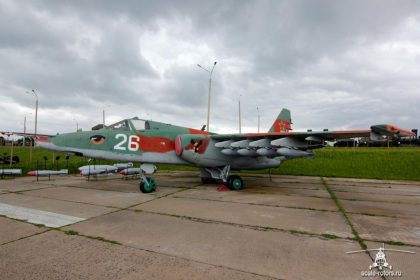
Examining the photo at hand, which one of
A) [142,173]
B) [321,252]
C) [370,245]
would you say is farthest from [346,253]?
[142,173]

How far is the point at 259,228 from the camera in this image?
5.14 meters

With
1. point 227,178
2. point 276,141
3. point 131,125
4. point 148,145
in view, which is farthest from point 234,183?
point 131,125

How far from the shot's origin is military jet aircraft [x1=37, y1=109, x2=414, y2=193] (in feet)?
27.5

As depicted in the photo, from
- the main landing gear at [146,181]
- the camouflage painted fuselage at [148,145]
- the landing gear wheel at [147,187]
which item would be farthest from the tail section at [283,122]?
the landing gear wheel at [147,187]

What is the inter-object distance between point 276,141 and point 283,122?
6108 millimetres

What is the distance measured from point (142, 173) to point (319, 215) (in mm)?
6048

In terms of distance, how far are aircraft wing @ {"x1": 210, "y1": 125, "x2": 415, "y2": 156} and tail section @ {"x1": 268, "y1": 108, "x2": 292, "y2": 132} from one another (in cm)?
435

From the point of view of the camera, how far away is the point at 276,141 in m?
9.45

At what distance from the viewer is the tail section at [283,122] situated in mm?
14797

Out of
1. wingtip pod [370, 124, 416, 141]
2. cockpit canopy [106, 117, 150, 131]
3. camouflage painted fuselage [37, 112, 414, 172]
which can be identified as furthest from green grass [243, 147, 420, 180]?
cockpit canopy [106, 117, 150, 131]

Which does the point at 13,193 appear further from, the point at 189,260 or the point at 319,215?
the point at 319,215

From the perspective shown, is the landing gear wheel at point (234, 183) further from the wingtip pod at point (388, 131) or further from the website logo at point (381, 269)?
the website logo at point (381, 269)

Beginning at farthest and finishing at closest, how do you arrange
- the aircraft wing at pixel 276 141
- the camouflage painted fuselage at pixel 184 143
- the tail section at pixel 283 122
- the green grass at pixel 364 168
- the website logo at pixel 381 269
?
1. the green grass at pixel 364 168
2. the tail section at pixel 283 122
3. the aircraft wing at pixel 276 141
4. the camouflage painted fuselage at pixel 184 143
5. the website logo at pixel 381 269

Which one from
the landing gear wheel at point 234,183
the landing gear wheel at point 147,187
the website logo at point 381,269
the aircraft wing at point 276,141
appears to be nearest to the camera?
the website logo at point 381,269
